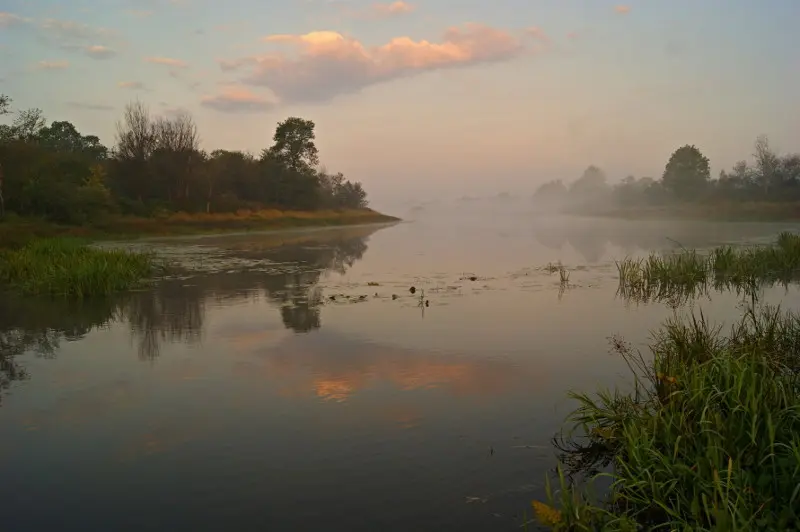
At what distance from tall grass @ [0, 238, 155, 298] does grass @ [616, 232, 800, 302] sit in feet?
53.1

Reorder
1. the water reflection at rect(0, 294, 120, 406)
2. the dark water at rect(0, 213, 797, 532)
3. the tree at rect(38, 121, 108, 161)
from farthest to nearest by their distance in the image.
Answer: the tree at rect(38, 121, 108, 161) < the water reflection at rect(0, 294, 120, 406) < the dark water at rect(0, 213, 797, 532)

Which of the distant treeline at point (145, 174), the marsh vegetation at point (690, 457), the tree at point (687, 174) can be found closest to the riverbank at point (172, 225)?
the distant treeline at point (145, 174)

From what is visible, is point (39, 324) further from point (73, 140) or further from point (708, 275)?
point (73, 140)

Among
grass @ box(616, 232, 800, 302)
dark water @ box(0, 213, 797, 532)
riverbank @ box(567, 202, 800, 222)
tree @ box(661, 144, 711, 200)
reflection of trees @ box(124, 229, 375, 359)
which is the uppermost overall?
tree @ box(661, 144, 711, 200)

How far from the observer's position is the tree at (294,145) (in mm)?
89562

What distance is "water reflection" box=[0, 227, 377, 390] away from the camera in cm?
1206

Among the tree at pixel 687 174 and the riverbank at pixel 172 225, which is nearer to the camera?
the riverbank at pixel 172 225

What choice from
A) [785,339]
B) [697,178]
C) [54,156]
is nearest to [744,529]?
[785,339]

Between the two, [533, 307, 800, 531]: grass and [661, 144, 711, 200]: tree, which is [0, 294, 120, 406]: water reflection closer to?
[533, 307, 800, 531]: grass

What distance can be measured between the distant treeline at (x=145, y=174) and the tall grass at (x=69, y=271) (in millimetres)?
20460

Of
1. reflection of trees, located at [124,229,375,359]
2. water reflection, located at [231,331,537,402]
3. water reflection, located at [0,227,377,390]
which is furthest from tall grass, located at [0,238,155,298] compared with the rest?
water reflection, located at [231,331,537,402]

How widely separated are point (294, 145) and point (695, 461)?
89.3m

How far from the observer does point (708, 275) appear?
19.3 metres

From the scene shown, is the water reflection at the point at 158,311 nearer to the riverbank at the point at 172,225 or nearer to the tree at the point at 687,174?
the riverbank at the point at 172,225
